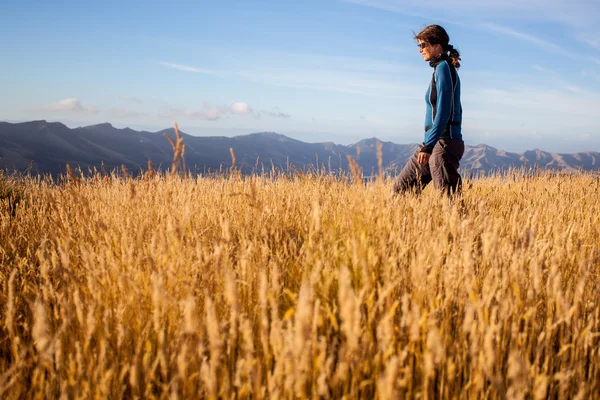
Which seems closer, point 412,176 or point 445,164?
point 445,164

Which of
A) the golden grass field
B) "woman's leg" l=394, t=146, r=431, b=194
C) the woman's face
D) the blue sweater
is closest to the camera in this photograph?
the golden grass field

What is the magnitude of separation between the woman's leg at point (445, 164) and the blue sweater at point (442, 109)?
3.3 inches

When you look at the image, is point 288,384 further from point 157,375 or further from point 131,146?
point 131,146

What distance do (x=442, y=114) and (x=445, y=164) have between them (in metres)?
0.48

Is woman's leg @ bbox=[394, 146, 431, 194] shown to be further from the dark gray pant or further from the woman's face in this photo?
the woman's face

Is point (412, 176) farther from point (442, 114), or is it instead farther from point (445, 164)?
point (442, 114)

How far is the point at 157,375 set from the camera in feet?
4.92

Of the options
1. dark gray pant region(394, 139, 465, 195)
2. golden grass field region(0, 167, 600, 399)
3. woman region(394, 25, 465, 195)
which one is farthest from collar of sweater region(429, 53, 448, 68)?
golden grass field region(0, 167, 600, 399)

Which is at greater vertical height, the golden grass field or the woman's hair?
the woman's hair

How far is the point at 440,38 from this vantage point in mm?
3941

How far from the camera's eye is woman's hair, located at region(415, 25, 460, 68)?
3928 millimetres

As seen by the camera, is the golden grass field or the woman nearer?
the golden grass field

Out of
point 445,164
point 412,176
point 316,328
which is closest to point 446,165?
point 445,164

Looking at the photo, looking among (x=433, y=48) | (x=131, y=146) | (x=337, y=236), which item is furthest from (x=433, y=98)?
(x=131, y=146)
